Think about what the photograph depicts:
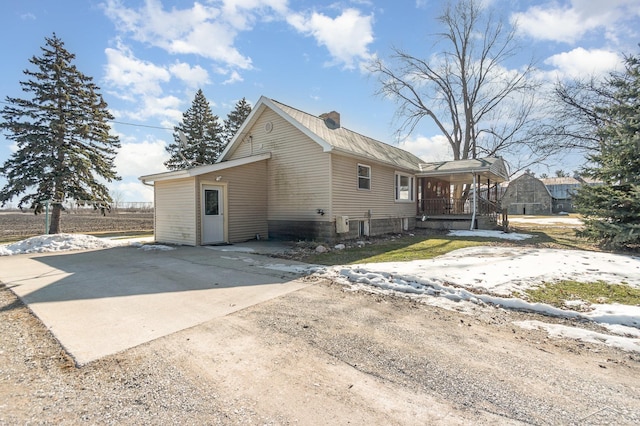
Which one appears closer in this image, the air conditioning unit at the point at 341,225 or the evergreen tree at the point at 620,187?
the evergreen tree at the point at 620,187

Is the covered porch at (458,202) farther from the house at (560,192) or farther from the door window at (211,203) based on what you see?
the house at (560,192)

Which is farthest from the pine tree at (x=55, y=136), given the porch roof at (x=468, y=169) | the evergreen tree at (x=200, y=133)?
the porch roof at (x=468, y=169)

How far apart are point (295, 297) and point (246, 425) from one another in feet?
9.96

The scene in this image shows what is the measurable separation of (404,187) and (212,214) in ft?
33.1

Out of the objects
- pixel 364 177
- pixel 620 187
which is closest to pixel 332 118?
pixel 364 177

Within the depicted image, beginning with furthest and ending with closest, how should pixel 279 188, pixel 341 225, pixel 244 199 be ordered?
pixel 279 188, pixel 244 199, pixel 341 225

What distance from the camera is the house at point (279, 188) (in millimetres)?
11289

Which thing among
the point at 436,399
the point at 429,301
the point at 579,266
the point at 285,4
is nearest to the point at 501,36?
the point at 285,4

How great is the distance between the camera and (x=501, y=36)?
81.4ft

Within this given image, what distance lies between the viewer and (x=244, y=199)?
1237 centimetres

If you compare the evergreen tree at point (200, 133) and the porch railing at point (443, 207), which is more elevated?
the evergreen tree at point (200, 133)

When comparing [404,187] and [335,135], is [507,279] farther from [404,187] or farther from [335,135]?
[404,187]

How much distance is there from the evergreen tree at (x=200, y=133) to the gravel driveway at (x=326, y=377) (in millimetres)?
22247

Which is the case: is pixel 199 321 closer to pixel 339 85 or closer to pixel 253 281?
pixel 253 281
